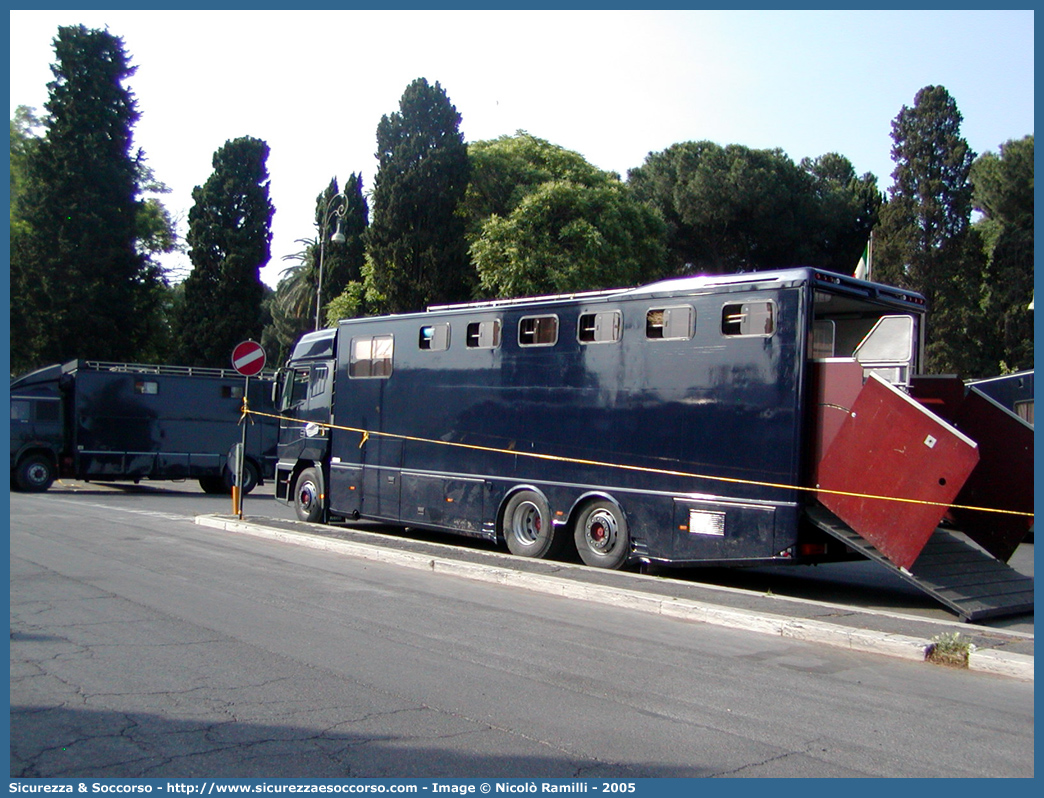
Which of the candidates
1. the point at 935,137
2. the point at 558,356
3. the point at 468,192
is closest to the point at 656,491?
the point at 558,356

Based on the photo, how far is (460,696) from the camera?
20.8 ft

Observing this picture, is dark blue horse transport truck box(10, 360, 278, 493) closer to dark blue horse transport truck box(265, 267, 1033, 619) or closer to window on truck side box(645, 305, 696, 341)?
dark blue horse transport truck box(265, 267, 1033, 619)

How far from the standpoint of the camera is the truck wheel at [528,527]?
12.9 metres

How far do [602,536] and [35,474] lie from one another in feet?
59.0

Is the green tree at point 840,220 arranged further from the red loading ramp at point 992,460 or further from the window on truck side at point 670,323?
the window on truck side at point 670,323

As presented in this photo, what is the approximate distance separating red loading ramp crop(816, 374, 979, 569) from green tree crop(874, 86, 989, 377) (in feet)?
106

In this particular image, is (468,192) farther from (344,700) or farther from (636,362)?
(344,700)

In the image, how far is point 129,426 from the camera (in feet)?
84.5

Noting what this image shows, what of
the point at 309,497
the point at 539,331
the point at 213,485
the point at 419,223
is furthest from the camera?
the point at 419,223

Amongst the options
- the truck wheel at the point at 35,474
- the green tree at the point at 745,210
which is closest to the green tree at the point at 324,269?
the green tree at the point at 745,210

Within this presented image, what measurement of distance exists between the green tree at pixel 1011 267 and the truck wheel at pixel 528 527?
31.5 metres

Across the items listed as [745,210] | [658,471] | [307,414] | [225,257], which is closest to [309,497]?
[307,414]

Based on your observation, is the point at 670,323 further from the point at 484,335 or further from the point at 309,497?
the point at 309,497

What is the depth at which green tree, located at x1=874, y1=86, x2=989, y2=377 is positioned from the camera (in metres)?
39.6
